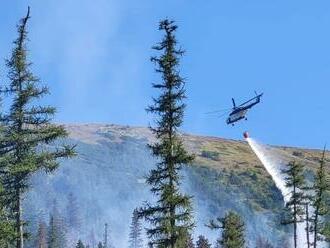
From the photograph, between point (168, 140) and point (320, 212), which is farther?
point (320, 212)

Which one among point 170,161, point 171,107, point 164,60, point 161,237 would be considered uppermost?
point 164,60

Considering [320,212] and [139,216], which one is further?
[320,212]

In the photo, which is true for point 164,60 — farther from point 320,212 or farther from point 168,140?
point 320,212

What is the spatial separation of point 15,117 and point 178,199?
10.3m

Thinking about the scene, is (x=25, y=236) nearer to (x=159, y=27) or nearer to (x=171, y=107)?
(x=171, y=107)

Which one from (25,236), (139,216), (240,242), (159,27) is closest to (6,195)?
(25,236)

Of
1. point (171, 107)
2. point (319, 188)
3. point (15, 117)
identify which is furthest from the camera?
point (319, 188)

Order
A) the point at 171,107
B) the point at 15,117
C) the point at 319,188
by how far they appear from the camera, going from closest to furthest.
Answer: the point at 15,117 < the point at 171,107 < the point at 319,188

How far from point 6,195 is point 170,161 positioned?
9.68 meters

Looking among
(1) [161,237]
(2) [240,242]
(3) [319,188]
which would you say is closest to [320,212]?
(3) [319,188]

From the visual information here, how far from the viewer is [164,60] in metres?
43.1

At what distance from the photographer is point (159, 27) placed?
143ft

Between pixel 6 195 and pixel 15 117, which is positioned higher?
pixel 15 117

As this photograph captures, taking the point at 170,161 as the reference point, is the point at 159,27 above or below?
above
